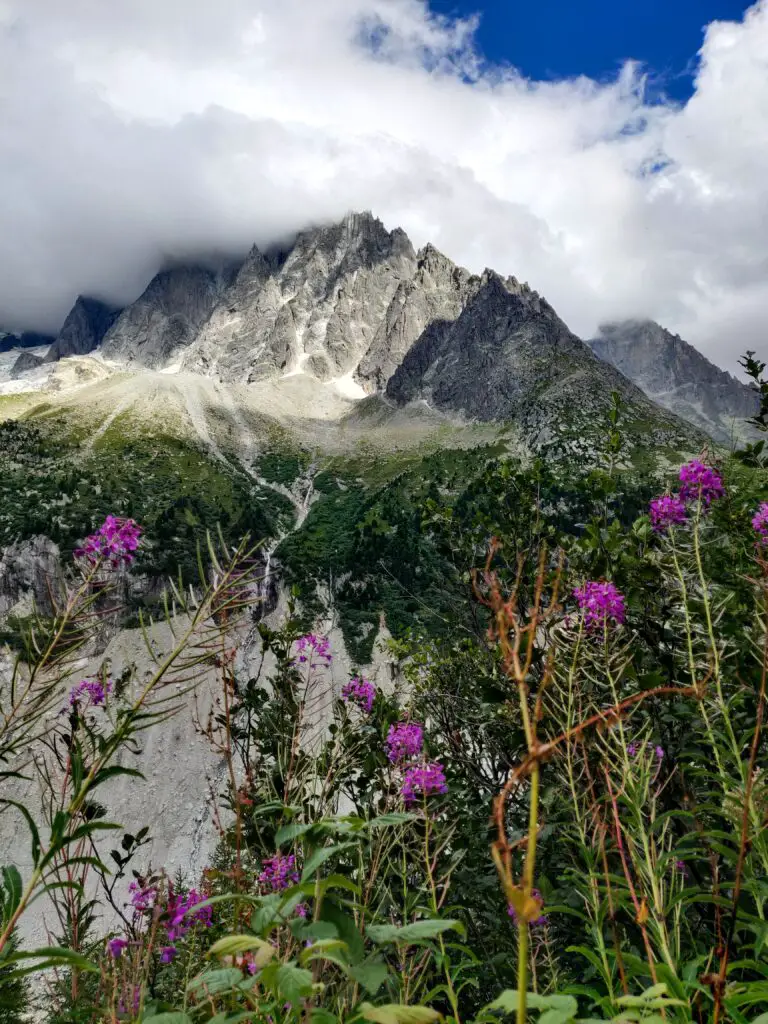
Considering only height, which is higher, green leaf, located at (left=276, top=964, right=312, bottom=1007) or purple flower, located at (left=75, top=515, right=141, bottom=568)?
purple flower, located at (left=75, top=515, right=141, bottom=568)

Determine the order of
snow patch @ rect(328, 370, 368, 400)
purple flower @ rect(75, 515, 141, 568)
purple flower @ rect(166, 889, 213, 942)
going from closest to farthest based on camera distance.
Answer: purple flower @ rect(75, 515, 141, 568) < purple flower @ rect(166, 889, 213, 942) < snow patch @ rect(328, 370, 368, 400)

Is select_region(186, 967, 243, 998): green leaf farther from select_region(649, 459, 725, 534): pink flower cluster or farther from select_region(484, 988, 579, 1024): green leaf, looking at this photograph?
select_region(649, 459, 725, 534): pink flower cluster

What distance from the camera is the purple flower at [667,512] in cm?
452

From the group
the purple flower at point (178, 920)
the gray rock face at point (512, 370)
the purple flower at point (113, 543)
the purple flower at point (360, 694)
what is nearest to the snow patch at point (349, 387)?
the gray rock face at point (512, 370)

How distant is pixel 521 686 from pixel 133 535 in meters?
2.38

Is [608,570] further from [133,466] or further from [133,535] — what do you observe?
[133,466]

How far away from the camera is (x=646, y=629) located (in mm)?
4809

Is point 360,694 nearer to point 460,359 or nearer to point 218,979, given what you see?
point 218,979

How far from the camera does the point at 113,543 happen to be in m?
2.49

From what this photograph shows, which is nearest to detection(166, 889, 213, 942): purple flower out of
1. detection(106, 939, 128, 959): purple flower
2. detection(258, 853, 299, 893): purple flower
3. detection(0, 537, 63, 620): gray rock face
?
detection(106, 939, 128, 959): purple flower

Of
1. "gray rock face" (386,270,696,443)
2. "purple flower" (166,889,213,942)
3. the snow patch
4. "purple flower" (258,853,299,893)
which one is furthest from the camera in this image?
the snow patch

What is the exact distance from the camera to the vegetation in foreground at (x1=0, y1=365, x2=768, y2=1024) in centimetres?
125

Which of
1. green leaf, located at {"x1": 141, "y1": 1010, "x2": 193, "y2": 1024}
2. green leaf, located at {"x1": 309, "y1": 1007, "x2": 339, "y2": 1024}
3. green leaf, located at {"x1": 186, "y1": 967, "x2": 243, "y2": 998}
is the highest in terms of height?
green leaf, located at {"x1": 309, "y1": 1007, "x2": 339, "y2": 1024}

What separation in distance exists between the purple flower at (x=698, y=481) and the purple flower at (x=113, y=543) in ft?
12.8
